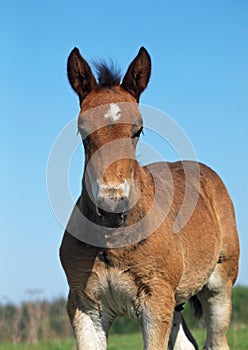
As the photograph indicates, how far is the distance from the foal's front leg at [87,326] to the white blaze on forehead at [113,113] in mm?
1652

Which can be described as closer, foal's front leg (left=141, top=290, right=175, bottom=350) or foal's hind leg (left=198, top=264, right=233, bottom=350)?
foal's front leg (left=141, top=290, right=175, bottom=350)

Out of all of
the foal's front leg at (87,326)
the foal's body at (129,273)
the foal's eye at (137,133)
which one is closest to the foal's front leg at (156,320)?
the foal's body at (129,273)

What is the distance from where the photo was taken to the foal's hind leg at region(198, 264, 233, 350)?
8.11 m

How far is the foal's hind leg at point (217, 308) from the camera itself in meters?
8.11

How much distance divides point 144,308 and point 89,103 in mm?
1765

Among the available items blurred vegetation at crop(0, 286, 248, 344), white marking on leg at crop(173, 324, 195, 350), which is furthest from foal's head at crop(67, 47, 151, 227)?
blurred vegetation at crop(0, 286, 248, 344)

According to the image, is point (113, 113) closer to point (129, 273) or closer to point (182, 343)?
point (129, 273)

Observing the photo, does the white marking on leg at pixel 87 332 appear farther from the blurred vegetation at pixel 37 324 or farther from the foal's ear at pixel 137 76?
the blurred vegetation at pixel 37 324

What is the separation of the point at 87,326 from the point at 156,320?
612mm

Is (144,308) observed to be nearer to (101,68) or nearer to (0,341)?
(101,68)

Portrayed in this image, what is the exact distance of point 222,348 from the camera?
26.4ft

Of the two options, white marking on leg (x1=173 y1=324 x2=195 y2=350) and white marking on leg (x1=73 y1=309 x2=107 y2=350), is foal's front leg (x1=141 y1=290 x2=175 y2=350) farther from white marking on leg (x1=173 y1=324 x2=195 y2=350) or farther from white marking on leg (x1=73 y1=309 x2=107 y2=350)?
white marking on leg (x1=173 y1=324 x2=195 y2=350)

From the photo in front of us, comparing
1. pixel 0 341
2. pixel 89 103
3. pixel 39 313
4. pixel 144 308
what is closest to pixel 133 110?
pixel 89 103

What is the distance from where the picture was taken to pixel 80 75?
6.33 m
